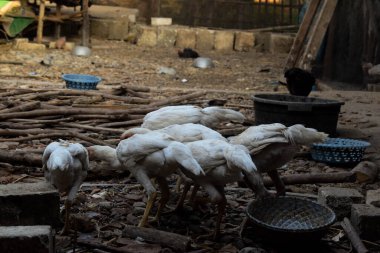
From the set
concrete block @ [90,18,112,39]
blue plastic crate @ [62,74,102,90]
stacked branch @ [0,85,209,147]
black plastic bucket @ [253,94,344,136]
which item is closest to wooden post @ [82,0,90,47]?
concrete block @ [90,18,112,39]

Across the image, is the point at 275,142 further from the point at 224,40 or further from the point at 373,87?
the point at 224,40

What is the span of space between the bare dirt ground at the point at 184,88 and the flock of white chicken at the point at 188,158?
0.84 feet

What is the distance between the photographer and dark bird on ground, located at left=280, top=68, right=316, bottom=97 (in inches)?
316

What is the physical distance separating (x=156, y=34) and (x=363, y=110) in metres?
10.3

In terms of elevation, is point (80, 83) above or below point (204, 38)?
below

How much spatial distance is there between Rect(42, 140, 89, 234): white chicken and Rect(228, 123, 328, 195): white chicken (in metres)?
1.22

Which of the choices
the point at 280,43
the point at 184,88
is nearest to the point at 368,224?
the point at 184,88

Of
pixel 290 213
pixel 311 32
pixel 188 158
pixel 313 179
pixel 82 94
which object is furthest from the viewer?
pixel 311 32

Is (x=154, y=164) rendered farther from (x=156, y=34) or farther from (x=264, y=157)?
(x=156, y=34)

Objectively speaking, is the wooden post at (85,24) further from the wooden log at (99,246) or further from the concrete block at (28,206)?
the wooden log at (99,246)

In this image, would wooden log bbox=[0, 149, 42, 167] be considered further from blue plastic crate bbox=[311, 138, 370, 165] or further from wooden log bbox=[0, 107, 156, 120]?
blue plastic crate bbox=[311, 138, 370, 165]

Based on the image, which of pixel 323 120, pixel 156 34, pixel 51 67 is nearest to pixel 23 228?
pixel 323 120

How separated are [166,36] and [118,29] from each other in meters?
1.52

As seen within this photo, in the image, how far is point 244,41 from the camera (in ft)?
62.4
